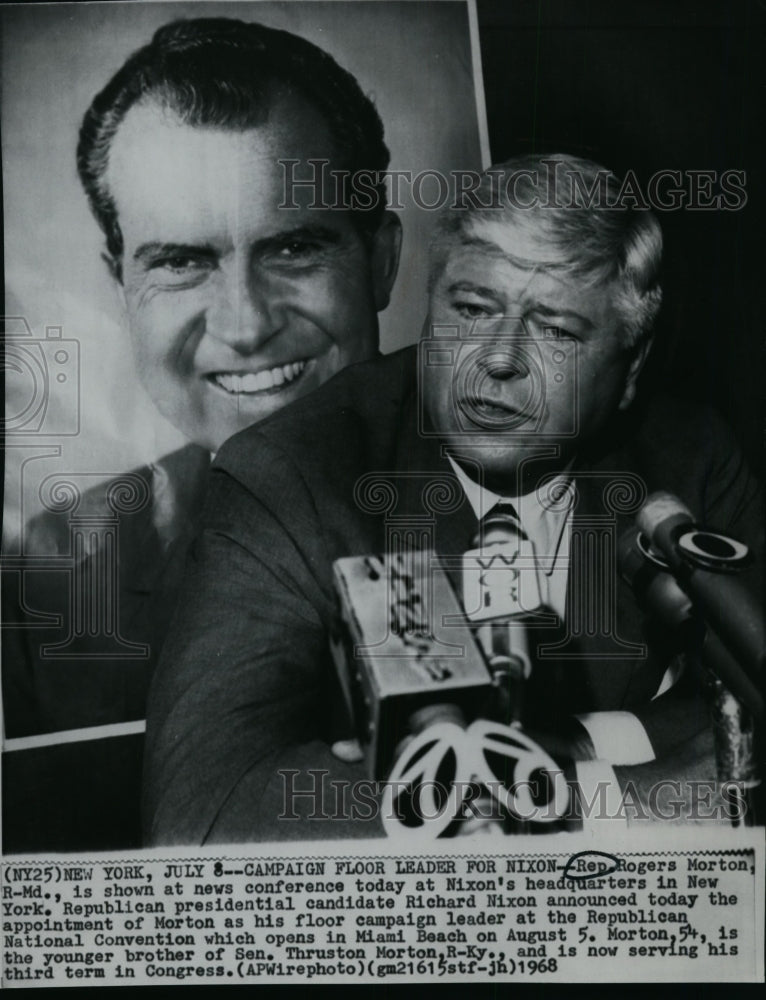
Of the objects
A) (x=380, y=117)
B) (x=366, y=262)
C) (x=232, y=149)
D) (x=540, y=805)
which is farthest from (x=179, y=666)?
(x=380, y=117)

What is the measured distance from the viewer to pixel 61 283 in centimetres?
192

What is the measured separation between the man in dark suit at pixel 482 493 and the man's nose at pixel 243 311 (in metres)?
0.16

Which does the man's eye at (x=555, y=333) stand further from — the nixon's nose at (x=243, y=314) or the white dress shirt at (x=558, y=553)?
the nixon's nose at (x=243, y=314)

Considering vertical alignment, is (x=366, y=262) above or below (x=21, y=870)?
above

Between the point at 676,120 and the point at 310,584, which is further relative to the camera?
the point at 676,120

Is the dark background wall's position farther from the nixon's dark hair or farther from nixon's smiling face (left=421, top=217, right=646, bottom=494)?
the nixon's dark hair

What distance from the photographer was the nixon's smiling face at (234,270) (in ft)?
6.19

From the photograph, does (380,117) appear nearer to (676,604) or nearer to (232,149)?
(232,149)

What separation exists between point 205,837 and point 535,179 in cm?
145

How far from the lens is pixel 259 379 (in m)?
1.91

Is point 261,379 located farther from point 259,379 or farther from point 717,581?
point 717,581

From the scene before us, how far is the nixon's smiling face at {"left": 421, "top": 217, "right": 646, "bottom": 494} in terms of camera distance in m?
1.86

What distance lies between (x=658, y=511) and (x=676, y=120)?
809 mm
